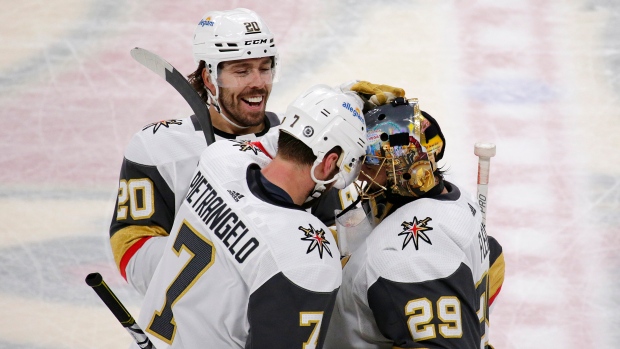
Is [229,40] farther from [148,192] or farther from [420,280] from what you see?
[420,280]

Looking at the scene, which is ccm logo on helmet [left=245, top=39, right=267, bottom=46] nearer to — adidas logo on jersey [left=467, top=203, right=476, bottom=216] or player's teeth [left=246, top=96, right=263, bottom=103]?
player's teeth [left=246, top=96, right=263, bottom=103]

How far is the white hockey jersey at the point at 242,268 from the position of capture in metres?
2.28

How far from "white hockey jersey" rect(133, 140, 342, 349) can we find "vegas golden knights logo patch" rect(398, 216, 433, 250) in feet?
0.65

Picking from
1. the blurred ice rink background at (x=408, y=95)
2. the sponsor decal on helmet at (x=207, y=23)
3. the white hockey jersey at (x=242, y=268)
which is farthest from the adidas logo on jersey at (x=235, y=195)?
the blurred ice rink background at (x=408, y=95)

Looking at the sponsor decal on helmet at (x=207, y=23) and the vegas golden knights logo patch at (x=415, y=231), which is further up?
the sponsor decal on helmet at (x=207, y=23)

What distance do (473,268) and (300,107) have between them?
24.8 inches

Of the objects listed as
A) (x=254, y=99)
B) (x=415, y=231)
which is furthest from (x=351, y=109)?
(x=254, y=99)

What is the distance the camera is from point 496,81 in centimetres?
601

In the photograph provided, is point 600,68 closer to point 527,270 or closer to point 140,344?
point 527,270

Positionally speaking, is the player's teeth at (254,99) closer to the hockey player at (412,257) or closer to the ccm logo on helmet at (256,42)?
the ccm logo on helmet at (256,42)

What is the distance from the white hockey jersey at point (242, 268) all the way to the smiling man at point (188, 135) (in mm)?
551

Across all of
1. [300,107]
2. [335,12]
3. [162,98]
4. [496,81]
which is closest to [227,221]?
[300,107]

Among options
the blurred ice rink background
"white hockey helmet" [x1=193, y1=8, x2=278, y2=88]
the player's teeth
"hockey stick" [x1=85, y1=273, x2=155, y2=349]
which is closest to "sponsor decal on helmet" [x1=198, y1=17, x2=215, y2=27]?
"white hockey helmet" [x1=193, y1=8, x2=278, y2=88]

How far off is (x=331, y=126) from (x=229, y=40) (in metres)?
0.92
